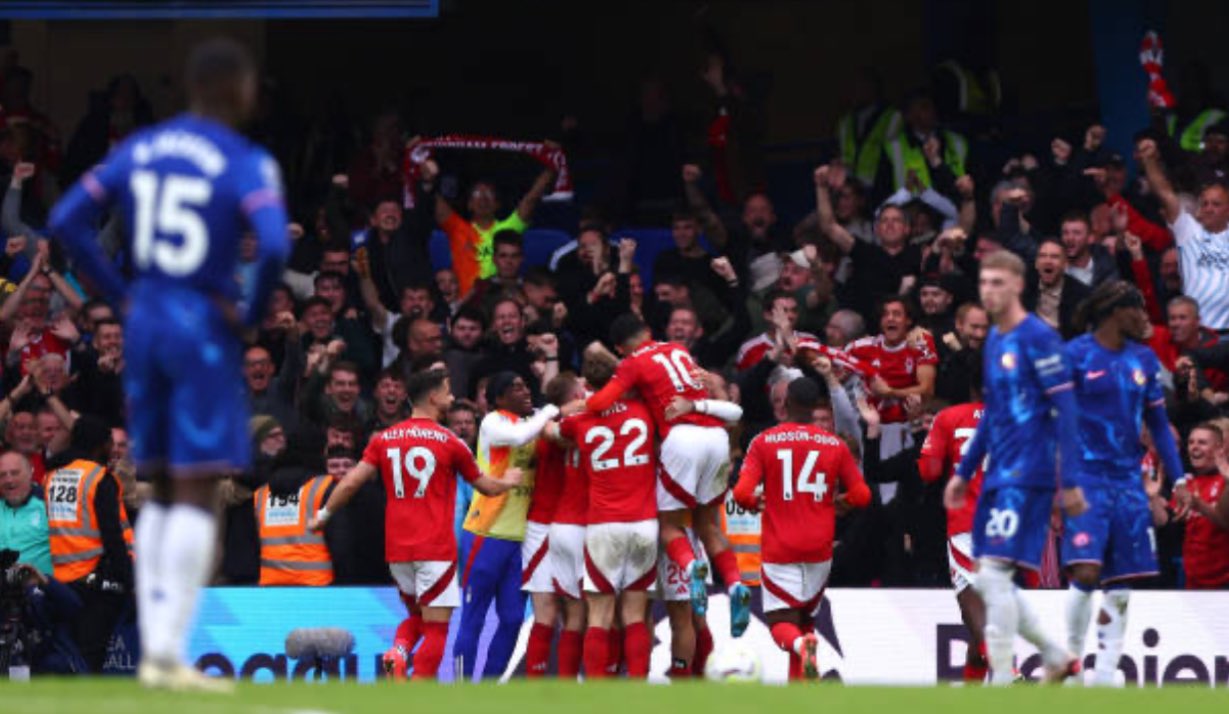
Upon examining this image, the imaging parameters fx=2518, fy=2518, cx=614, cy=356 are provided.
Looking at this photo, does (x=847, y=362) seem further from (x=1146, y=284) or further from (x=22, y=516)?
(x=22, y=516)

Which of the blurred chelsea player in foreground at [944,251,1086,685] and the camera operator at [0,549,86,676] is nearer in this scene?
the blurred chelsea player in foreground at [944,251,1086,685]

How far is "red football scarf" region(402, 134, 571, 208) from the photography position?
71.2 ft

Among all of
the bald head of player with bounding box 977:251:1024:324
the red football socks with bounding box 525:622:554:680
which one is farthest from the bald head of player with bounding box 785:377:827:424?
the bald head of player with bounding box 977:251:1024:324

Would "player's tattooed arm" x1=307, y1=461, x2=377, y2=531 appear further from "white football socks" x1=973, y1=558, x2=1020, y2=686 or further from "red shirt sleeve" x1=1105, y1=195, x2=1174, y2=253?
"red shirt sleeve" x1=1105, y1=195, x2=1174, y2=253

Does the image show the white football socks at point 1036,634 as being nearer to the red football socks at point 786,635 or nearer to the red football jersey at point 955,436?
the red football jersey at point 955,436

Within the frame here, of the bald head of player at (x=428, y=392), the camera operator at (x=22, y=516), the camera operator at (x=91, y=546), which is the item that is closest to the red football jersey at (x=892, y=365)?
the bald head of player at (x=428, y=392)

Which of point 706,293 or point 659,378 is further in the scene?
point 706,293

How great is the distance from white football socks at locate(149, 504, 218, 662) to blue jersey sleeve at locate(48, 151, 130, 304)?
914 mm

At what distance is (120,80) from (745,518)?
8.23 m

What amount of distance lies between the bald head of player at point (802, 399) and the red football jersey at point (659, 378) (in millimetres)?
536

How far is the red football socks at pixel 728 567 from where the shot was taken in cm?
1700

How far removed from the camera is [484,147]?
2256 cm

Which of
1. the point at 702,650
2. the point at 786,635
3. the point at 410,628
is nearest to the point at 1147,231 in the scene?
the point at 786,635

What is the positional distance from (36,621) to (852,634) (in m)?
5.90
